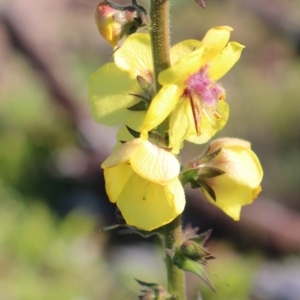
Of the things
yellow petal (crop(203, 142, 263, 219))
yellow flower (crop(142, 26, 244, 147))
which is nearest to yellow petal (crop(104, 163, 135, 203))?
yellow flower (crop(142, 26, 244, 147))

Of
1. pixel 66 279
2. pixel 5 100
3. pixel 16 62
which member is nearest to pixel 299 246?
pixel 66 279

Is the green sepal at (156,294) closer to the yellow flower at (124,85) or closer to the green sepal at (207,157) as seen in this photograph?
the green sepal at (207,157)

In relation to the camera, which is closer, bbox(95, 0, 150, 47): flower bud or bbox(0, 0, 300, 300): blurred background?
bbox(95, 0, 150, 47): flower bud

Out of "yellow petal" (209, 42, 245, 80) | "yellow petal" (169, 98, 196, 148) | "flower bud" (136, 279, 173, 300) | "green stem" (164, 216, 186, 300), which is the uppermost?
"yellow petal" (209, 42, 245, 80)

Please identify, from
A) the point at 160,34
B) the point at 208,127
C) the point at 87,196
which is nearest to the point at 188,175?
the point at 208,127

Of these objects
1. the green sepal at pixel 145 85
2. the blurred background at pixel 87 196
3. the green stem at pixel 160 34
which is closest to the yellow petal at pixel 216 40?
the green stem at pixel 160 34

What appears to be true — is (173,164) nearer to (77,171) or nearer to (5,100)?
(77,171)

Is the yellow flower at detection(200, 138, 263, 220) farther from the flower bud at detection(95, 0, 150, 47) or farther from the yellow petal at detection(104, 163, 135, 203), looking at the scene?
the flower bud at detection(95, 0, 150, 47)
